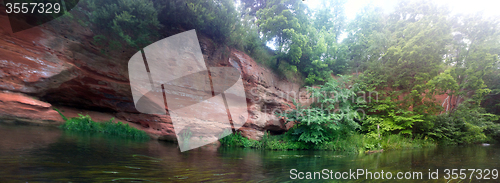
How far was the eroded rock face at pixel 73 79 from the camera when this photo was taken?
336 inches

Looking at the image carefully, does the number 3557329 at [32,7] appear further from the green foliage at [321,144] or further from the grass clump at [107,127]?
the green foliage at [321,144]

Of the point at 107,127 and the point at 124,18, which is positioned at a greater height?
the point at 124,18

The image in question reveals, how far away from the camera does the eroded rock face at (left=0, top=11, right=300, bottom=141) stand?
852 centimetres

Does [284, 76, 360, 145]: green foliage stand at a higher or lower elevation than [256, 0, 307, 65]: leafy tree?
lower

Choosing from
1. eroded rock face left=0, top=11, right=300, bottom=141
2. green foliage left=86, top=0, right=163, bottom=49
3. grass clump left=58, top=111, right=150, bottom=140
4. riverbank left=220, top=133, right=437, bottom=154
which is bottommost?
riverbank left=220, top=133, right=437, bottom=154

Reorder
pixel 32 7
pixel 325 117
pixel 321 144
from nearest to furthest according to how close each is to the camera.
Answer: pixel 32 7, pixel 325 117, pixel 321 144

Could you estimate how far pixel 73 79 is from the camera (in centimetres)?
994

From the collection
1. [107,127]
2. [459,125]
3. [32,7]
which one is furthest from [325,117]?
[32,7]

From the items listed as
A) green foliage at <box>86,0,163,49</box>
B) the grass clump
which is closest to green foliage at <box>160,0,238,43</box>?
green foliage at <box>86,0,163,49</box>

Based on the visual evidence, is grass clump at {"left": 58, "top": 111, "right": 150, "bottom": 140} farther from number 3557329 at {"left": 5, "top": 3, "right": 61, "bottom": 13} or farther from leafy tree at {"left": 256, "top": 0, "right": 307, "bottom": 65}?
leafy tree at {"left": 256, "top": 0, "right": 307, "bottom": 65}

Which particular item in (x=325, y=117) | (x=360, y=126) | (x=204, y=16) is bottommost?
(x=360, y=126)

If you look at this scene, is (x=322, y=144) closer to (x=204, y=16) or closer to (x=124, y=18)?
(x=204, y=16)

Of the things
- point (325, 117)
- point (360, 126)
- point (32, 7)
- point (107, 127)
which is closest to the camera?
point (32, 7)

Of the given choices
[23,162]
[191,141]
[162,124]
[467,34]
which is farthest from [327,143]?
[467,34]
